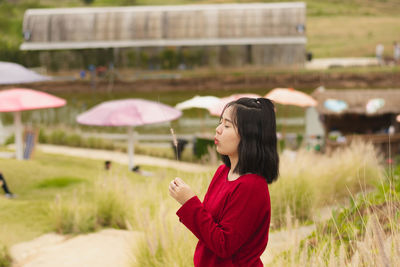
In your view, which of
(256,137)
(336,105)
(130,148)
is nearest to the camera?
(256,137)

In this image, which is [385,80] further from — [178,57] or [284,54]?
[178,57]

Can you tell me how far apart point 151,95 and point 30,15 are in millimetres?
9661

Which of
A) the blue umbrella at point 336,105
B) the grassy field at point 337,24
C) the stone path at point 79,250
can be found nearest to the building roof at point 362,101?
the blue umbrella at point 336,105

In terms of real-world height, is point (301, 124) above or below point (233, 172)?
below

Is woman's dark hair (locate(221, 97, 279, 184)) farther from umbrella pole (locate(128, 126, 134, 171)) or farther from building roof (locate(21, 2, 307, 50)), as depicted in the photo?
building roof (locate(21, 2, 307, 50))

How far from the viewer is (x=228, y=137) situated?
8.43 ft

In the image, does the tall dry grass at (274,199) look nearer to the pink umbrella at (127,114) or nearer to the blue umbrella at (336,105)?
the pink umbrella at (127,114)

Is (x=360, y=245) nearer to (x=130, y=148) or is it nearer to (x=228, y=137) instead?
(x=228, y=137)

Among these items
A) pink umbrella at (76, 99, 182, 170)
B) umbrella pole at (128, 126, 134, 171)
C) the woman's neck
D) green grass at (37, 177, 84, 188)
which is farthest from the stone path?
umbrella pole at (128, 126, 134, 171)

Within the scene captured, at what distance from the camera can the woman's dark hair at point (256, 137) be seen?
8.30 ft

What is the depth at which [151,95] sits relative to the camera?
25250 millimetres

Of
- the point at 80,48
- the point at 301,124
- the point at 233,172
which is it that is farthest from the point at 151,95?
the point at 233,172

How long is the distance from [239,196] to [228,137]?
11.6 inches

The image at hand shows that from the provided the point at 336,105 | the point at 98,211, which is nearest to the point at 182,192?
the point at 98,211
